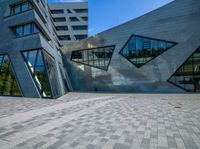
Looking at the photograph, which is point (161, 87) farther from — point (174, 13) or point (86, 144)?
point (86, 144)

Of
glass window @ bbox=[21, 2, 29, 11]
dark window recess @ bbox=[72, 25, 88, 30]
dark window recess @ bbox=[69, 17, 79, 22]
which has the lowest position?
glass window @ bbox=[21, 2, 29, 11]

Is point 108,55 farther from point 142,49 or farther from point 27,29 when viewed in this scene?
point 27,29

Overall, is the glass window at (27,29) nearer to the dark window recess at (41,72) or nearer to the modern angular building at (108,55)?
the modern angular building at (108,55)

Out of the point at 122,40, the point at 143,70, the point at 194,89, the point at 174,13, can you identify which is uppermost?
the point at 174,13

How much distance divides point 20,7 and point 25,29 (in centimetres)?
433

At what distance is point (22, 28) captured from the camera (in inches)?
800

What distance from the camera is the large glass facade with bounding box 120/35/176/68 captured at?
25.2 m

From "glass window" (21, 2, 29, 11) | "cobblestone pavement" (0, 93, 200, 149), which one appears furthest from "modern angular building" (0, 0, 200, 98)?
"cobblestone pavement" (0, 93, 200, 149)

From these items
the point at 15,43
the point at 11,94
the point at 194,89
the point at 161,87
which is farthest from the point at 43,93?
the point at 194,89

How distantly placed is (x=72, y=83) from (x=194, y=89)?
2319cm

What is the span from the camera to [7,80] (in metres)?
19.8

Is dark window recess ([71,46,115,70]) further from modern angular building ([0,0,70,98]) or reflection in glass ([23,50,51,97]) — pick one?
reflection in glass ([23,50,51,97])

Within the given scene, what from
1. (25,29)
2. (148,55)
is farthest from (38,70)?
(148,55)

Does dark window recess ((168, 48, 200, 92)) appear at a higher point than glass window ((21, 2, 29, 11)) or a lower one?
lower
